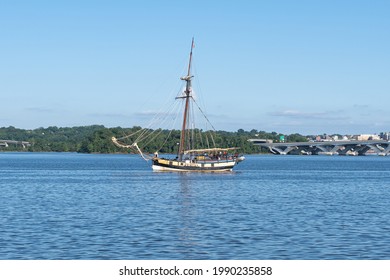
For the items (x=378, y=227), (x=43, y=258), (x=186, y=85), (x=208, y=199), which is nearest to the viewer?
(x=43, y=258)

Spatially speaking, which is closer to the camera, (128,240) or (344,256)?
(344,256)

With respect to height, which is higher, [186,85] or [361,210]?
[186,85]

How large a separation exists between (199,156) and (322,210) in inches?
3276

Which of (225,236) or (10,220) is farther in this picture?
(10,220)

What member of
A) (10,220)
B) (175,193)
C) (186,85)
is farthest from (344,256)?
(186,85)

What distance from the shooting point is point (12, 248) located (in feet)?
118

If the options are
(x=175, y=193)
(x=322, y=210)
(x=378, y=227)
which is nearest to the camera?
(x=378, y=227)

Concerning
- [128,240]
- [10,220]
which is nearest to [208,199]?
[10,220]

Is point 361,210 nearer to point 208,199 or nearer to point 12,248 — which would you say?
point 208,199

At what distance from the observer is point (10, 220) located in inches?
1900
